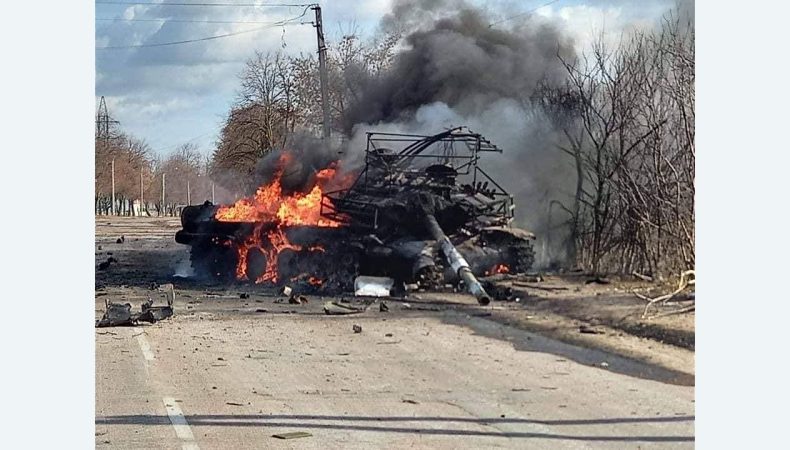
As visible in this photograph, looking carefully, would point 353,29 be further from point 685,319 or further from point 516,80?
point 685,319

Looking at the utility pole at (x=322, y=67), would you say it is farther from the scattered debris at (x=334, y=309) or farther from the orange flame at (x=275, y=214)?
the scattered debris at (x=334, y=309)

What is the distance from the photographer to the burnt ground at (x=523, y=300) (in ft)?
9.57

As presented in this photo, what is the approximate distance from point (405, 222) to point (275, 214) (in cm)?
45

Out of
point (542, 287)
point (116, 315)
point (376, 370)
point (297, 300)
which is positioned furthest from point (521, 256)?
point (116, 315)

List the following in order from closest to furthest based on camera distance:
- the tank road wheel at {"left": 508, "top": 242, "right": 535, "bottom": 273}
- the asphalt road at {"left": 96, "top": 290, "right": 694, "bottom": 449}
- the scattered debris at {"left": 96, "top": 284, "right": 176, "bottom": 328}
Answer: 1. the asphalt road at {"left": 96, "top": 290, "right": 694, "bottom": 449}
2. the tank road wheel at {"left": 508, "top": 242, "right": 535, "bottom": 273}
3. the scattered debris at {"left": 96, "top": 284, "right": 176, "bottom": 328}

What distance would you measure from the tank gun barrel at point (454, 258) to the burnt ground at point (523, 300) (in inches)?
2.2

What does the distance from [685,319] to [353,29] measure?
1432mm

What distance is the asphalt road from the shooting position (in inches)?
114

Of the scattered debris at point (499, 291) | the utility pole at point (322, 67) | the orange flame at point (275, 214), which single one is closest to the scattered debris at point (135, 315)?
the orange flame at point (275, 214)

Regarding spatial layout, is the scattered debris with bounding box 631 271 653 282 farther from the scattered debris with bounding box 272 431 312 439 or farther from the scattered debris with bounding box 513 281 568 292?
the scattered debris with bounding box 272 431 312 439

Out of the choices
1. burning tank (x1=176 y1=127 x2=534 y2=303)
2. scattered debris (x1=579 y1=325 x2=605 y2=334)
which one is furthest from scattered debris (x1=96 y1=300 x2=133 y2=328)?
scattered debris (x1=579 y1=325 x2=605 y2=334)

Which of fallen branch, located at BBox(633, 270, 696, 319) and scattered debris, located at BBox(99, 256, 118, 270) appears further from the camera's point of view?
scattered debris, located at BBox(99, 256, 118, 270)

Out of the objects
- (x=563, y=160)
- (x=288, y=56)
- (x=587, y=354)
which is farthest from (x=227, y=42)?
(x=587, y=354)

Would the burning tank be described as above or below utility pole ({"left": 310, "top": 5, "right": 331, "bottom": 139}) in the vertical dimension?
below
